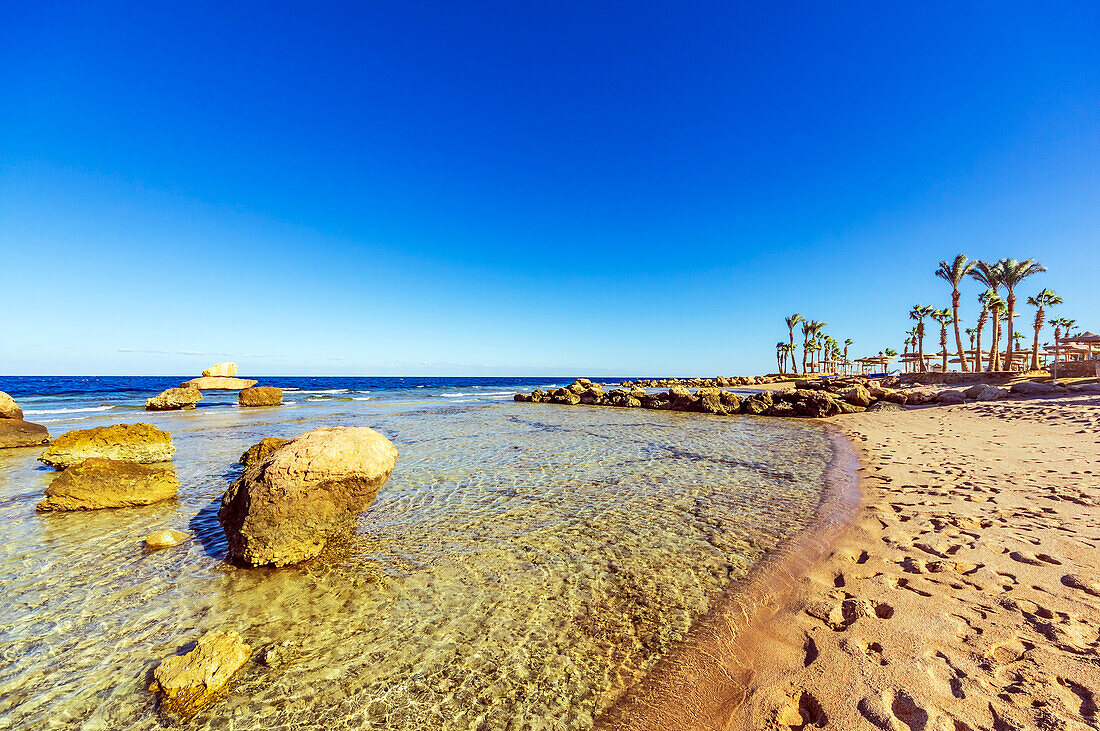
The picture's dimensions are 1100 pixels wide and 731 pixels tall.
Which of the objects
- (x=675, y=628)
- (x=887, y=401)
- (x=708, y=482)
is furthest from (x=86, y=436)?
(x=887, y=401)

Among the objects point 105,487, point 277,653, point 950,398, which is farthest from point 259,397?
point 950,398

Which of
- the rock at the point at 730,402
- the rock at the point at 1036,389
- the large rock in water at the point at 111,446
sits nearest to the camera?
the large rock in water at the point at 111,446

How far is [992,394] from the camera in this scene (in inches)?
879

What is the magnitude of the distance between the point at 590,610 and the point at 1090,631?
4.21 metres

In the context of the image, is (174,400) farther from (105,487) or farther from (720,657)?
(720,657)

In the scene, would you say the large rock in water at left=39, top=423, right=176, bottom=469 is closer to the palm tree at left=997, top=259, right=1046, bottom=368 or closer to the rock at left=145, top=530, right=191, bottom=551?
the rock at left=145, top=530, right=191, bottom=551

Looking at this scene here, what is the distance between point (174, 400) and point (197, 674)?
36.2 meters

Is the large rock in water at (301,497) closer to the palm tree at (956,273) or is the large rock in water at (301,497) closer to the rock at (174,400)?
the rock at (174,400)

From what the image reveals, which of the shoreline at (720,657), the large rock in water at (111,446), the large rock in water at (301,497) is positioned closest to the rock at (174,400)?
the large rock in water at (111,446)

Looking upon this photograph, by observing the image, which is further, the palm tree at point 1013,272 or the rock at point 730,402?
the palm tree at point 1013,272

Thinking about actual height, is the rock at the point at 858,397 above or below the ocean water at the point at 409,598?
above

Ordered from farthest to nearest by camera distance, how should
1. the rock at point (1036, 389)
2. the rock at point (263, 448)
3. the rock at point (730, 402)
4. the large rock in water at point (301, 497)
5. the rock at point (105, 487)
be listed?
the rock at point (730, 402)
the rock at point (1036, 389)
the rock at point (263, 448)
the rock at point (105, 487)
the large rock in water at point (301, 497)

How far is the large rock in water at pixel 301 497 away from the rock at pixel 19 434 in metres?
14.8

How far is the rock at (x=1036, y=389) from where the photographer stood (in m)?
22.2
